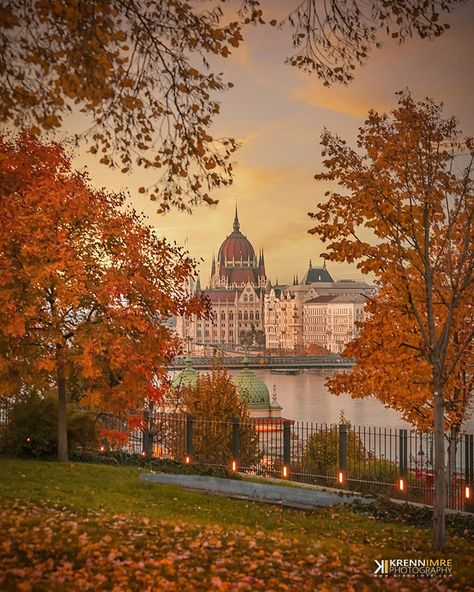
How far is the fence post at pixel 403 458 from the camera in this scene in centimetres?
1393

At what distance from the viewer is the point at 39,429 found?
50.2ft

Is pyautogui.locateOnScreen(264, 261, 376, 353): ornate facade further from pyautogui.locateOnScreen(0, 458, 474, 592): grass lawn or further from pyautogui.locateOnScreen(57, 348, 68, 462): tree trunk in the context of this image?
pyautogui.locateOnScreen(0, 458, 474, 592): grass lawn

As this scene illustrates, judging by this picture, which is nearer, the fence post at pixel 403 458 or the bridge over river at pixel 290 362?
the fence post at pixel 403 458

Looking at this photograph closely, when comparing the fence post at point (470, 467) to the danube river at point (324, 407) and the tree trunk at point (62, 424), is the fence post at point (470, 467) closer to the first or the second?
the tree trunk at point (62, 424)

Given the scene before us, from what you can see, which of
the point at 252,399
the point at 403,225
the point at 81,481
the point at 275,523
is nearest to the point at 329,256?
the point at 403,225

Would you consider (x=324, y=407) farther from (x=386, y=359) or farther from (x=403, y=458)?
(x=386, y=359)

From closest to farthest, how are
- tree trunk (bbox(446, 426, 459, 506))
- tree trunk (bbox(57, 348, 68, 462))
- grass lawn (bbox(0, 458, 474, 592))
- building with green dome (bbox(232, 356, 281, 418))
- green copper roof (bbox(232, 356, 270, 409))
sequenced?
grass lawn (bbox(0, 458, 474, 592))
tree trunk (bbox(57, 348, 68, 462))
tree trunk (bbox(446, 426, 459, 506))
building with green dome (bbox(232, 356, 281, 418))
green copper roof (bbox(232, 356, 270, 409))

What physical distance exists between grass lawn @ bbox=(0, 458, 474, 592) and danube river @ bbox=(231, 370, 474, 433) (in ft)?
119

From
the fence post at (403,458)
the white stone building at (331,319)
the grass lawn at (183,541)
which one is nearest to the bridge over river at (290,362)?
the white stone building at (331,319)

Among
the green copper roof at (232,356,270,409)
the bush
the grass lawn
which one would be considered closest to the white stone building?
the green copper roof at (232,356,270,409)

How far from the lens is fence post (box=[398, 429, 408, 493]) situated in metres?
13.9

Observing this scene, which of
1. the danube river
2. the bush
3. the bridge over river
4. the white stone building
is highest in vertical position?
the white stone building

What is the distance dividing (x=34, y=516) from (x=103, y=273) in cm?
698

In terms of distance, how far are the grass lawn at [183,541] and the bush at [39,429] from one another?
3.00m
